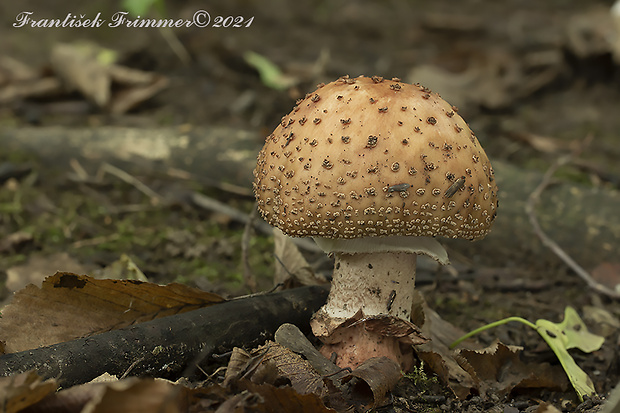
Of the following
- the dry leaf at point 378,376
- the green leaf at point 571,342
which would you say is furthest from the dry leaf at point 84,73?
the green leaf at point 571,342

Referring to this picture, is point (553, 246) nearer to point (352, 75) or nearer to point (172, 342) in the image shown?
point (172, 342)

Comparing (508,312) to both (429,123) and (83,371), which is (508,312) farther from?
(83,371)

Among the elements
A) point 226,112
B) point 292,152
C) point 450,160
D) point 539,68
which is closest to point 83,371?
point 292,152

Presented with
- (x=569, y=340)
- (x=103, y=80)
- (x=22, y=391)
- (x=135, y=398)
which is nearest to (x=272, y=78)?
(x=103, y=80)

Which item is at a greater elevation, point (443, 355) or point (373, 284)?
point (373, 284)

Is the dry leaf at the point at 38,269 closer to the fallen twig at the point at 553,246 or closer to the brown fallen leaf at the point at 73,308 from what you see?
the brown fallen leaf at the point at 73,308

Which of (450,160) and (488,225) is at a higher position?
(450,160)
